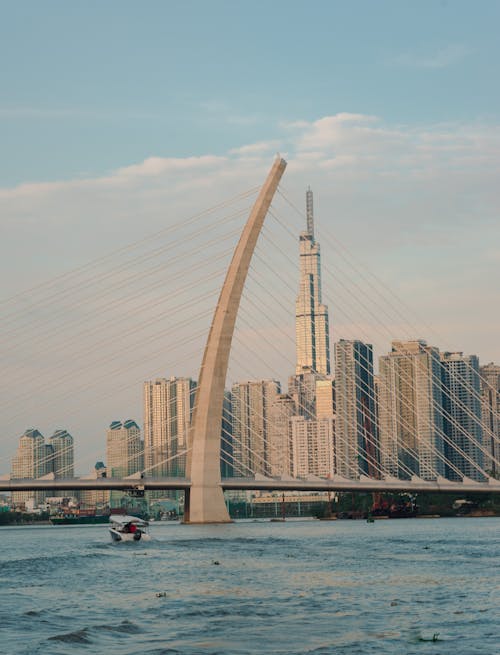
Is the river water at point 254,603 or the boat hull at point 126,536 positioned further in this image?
the boat hull at point 126,536

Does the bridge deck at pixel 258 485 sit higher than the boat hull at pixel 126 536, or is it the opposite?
the bridge deck at pixel 258 485

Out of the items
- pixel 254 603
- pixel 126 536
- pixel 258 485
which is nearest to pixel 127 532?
pixel 126 536

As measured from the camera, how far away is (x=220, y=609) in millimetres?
27984

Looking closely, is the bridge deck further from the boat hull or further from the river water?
the river water

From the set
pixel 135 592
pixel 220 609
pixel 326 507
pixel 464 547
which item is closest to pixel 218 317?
pixel 464 547

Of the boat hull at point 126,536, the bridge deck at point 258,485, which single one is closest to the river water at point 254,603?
the boat hull at point 126,536

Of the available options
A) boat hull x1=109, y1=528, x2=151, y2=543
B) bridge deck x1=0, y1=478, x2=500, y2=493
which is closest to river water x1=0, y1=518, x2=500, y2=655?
boat hull x1=109, y1=528, x2=151, y2=543

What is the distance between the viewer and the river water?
22.8m

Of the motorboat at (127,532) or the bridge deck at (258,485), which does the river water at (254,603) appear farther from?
the bridge deck at (258,485)

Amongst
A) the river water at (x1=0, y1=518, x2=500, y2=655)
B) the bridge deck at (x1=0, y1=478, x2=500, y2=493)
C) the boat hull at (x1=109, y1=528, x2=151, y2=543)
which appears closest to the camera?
the river water at (x1=0, y1=518, x2=500, y2=655)

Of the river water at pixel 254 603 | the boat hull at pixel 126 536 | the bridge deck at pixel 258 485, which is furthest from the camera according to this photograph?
the bridge deck at pixel 258 485

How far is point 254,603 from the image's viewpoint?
2903 cm

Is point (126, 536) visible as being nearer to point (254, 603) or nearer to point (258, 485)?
point (258, 485)

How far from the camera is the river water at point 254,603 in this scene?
74.9 ft
